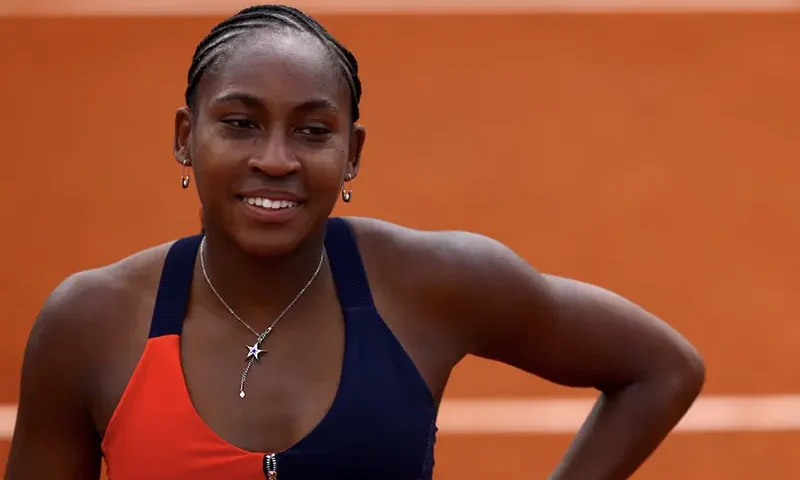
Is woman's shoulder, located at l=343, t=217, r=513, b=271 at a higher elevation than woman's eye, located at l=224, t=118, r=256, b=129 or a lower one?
lower

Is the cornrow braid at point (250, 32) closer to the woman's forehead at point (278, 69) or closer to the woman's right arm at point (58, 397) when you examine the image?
the woman's forehead at point (278, 69)

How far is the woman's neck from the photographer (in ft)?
7.14

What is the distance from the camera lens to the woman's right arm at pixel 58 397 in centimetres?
213

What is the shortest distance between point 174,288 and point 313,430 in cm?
30

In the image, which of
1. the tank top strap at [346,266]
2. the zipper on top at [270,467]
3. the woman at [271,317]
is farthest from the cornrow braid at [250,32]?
the zipper on top at [270,467]

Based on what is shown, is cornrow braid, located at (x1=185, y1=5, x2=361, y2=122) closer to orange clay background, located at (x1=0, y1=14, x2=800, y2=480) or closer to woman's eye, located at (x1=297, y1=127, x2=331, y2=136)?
woman's eye, located at (x1=297, y1=127, x2=331, y2=136)

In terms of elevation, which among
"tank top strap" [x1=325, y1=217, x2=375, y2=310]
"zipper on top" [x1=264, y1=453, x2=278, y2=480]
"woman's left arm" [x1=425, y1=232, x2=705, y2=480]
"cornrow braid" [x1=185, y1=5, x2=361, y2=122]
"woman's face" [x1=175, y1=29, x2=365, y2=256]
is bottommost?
"zipper on top" [x1=264, y1=453, x2=278, y2=480]

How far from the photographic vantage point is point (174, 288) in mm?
2184

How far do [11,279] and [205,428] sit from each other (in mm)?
3206

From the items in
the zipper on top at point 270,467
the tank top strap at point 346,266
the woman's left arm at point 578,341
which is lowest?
the zipper on top at point 270,467

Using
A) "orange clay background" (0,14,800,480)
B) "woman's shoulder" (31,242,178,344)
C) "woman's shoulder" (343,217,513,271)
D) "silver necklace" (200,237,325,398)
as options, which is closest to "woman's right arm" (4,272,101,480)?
"woman's shoulder" (31,242,178,344)

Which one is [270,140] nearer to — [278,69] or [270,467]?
[278,69]

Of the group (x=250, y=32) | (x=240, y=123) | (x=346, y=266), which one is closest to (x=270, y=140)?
(x=240, y=123)

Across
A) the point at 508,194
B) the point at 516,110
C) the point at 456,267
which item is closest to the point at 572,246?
the point at 508,194
